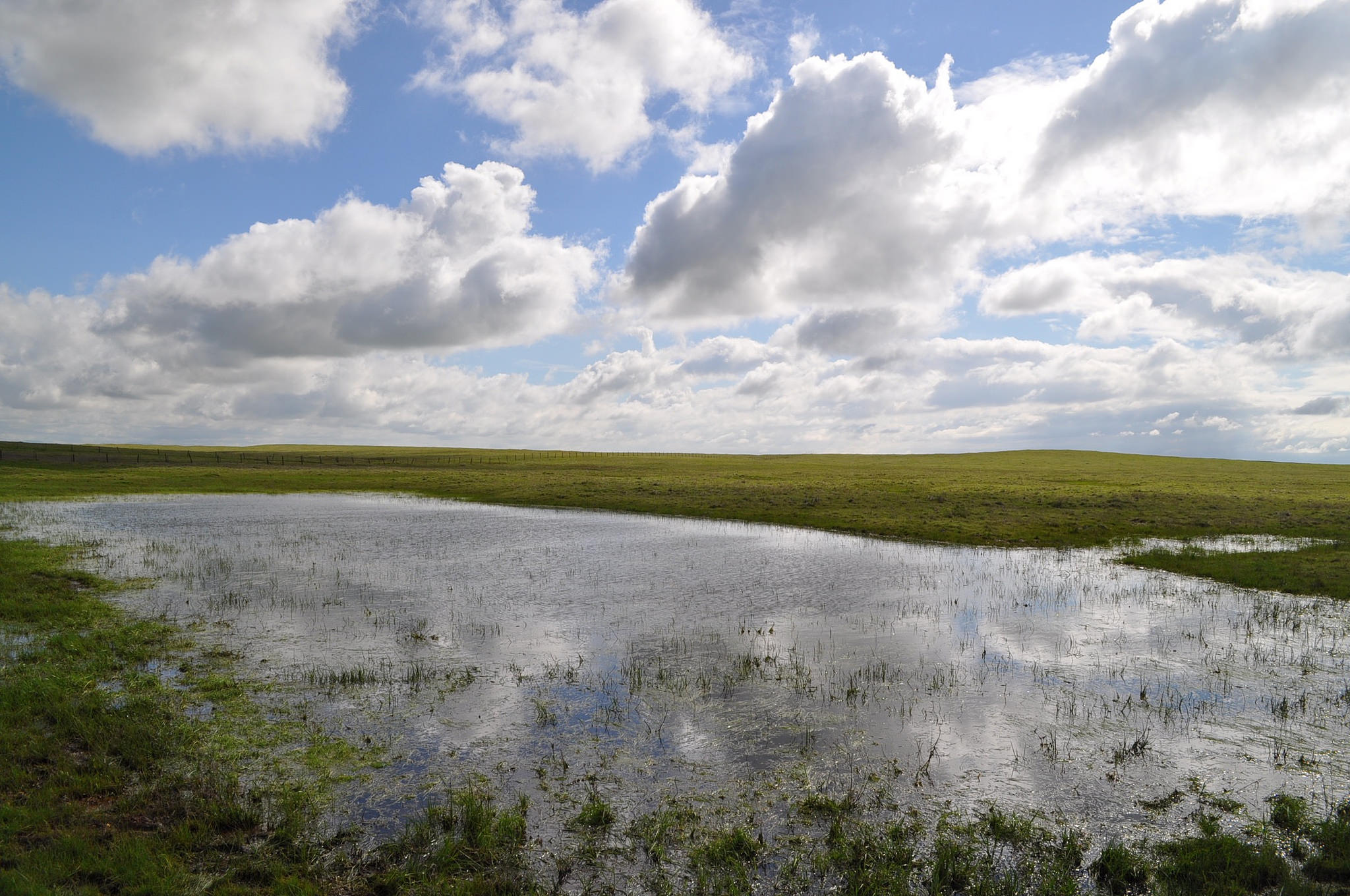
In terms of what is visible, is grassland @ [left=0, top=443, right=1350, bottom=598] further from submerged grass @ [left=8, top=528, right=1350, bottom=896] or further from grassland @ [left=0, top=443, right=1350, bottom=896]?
grassland @ [left=0, top=443, right=1350, bottom=896]

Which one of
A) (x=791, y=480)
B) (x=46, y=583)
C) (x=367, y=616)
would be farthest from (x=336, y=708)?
(x=791, y=480)

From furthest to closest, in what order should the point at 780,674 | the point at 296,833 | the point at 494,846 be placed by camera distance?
the point at 780,674 → the point at 296,833 → the point at 494,846

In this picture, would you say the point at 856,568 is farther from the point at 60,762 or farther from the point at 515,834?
the point at 60,762

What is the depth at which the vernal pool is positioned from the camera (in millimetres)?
11539

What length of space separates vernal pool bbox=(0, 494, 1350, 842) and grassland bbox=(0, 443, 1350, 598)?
10.7m

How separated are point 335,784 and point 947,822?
30.5 feet

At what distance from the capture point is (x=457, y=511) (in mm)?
56531

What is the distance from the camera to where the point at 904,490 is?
226ft

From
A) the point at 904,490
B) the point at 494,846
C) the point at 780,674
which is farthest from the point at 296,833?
the point at 904,490

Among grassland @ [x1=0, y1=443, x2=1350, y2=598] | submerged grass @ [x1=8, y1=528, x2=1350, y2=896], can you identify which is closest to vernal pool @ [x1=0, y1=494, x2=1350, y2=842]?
submerged grass @ [x1=8, y1=528, x2=1350, y2=896]

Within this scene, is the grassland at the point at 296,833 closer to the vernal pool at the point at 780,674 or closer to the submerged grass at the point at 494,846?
the submerged grass at the point at 494,846

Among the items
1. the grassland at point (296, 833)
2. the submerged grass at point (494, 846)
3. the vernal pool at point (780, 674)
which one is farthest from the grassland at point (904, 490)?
the grassland at point (296, 833)

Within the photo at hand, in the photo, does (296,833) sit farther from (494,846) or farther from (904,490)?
(904,490)

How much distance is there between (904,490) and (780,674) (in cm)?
5552
